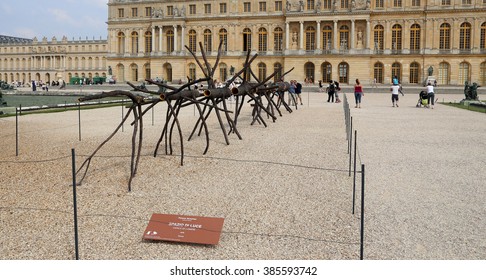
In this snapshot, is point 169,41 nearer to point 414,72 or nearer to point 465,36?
point 414,72

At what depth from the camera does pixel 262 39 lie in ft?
201

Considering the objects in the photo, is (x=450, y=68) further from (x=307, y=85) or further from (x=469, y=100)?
(x=469, y=100)

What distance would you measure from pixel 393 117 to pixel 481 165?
11175 millimetres

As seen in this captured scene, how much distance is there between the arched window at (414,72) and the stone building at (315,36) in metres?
0.11

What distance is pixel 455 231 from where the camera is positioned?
591cm

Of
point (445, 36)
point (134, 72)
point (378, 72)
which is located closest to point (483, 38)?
point (445, 36)

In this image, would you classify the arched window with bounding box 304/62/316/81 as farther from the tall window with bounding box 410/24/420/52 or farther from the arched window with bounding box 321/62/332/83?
the tall window with bounding box 410/24/420/52

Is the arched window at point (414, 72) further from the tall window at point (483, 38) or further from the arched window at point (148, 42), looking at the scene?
the arched window at point (148, 42)

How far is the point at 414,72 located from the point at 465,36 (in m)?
6.39

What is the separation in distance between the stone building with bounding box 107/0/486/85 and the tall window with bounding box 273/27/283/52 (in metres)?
0.12

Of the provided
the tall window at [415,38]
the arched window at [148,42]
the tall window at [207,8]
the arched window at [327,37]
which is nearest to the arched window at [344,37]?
the arched window at [327,37]

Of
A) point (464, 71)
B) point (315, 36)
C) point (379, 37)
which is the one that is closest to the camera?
point (464, 71)

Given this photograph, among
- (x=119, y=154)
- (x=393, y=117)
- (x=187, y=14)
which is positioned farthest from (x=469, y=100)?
(x=187, y=14)

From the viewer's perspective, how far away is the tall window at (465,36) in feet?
179
